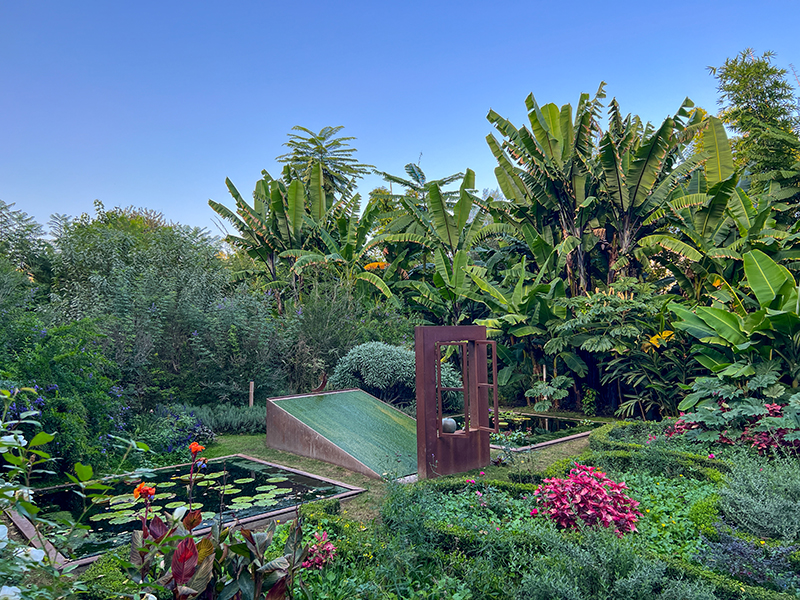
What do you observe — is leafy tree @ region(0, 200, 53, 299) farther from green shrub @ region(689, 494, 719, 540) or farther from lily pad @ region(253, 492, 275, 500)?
green shrub @ region(689, 494, 719, 540)

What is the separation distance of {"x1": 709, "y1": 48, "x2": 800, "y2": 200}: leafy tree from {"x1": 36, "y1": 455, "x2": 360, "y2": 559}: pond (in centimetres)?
1141

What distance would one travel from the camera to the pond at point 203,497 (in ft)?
12.9


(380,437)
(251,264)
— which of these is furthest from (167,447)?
(251,264)

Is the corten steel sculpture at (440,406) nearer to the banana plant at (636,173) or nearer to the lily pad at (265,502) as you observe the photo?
the lily pad at (265,502)

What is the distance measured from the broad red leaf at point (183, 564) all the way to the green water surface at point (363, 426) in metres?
3.52

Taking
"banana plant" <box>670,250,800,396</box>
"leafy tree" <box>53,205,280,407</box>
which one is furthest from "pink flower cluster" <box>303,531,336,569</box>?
"leafy tree" <box>53,205,280,407</box>

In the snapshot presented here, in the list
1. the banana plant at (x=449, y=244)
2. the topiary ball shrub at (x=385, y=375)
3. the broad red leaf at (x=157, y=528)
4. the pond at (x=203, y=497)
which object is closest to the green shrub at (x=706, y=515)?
the pond at (x=203, y=497)

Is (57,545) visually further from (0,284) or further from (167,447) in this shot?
(0,284)

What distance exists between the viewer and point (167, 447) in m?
6.40

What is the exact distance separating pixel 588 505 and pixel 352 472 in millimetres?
2895

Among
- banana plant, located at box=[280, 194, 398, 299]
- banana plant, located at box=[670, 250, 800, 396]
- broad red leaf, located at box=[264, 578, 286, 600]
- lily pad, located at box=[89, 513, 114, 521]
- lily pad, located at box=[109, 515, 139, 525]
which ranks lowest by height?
lily pad, located at box=[109, 515, 139, 525]

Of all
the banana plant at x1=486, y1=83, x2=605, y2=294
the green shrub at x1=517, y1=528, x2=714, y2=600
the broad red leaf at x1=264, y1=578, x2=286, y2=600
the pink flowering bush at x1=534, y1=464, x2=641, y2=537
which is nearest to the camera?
the broad red leaf at x1=264, y1=578, x2=286, y2=600

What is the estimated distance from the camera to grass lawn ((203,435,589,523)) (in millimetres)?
4438

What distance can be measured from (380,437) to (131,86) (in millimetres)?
8725
